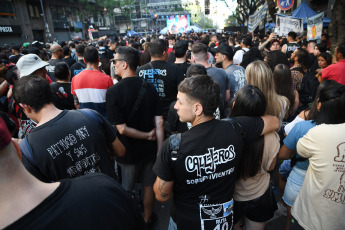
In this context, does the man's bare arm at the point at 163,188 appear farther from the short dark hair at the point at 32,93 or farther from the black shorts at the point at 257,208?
the short dark hair at the point at 32,93

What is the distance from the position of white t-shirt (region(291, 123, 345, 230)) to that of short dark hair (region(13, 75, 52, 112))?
2.22 meters

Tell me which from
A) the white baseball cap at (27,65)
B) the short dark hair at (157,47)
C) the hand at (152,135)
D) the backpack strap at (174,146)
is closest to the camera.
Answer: the backpack strap at (174,146)

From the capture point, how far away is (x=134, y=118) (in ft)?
9.14

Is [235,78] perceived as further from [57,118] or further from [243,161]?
[57,118]

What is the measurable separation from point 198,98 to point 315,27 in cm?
846

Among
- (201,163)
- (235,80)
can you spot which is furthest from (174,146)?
(235,80)

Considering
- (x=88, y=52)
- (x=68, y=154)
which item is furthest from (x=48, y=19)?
(x=68, y=154)

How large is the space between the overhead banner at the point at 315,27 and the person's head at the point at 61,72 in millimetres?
8335

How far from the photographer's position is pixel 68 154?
1.76 meters

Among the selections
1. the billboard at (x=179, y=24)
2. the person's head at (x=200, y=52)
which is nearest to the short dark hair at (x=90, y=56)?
the person's head at (x=200, y=52)

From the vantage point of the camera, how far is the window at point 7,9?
1107 inches

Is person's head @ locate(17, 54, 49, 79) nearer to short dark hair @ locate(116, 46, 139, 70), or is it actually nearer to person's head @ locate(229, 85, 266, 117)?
short dark hair @ locate(116, 46, 139, 70)

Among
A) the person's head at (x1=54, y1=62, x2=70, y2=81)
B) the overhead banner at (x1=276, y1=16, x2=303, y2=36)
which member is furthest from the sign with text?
the person's head at (x1=54, y1=62, x2=70, y2=81)

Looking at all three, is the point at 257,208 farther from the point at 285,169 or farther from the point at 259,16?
the point at 259,16
